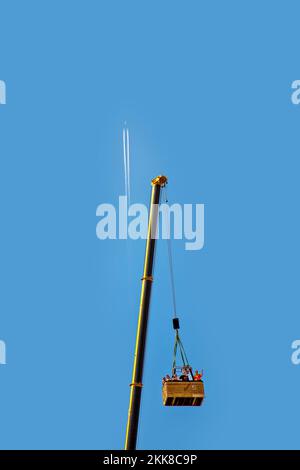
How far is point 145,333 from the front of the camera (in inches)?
1158

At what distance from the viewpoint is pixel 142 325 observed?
29.6m

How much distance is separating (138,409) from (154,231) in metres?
8.02

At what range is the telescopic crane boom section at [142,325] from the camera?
27812 millimetres

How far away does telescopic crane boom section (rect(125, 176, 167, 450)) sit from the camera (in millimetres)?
27812

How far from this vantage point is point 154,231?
31.9m

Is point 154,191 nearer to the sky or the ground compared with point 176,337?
nearer to the sky

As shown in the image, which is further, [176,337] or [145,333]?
[176,337]

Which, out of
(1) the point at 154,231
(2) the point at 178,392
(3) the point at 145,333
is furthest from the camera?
(1) the point at 154,231
